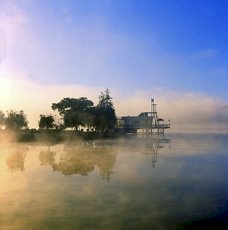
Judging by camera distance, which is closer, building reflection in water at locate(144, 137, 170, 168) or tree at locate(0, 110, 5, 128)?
building reflection in water at locate(144, 137, 170, 168)

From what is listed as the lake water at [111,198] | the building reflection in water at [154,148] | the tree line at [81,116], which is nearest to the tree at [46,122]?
the tree line at [81,116]

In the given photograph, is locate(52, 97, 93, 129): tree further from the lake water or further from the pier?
the lake water

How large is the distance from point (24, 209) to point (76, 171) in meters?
13.7

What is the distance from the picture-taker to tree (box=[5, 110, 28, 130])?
116 meters

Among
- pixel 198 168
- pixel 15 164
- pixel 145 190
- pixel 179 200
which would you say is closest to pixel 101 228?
pixel 179 200

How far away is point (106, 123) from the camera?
105 m

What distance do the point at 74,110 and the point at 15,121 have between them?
2492 cm

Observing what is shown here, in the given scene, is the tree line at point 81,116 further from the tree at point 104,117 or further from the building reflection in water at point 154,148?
the building reflection in water at point 154,148

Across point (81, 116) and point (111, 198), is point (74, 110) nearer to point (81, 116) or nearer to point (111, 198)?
point (81, 116)

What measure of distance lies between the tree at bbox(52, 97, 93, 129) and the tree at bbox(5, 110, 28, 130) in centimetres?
1581

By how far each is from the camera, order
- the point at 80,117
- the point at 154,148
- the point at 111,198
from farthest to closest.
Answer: the point at 80,117 → the point at 154,148 → the point at 111,198

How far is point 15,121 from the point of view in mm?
116000

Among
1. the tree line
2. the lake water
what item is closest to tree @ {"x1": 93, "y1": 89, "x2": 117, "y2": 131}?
the tree line

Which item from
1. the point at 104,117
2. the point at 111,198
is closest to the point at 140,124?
the point at 104,117
